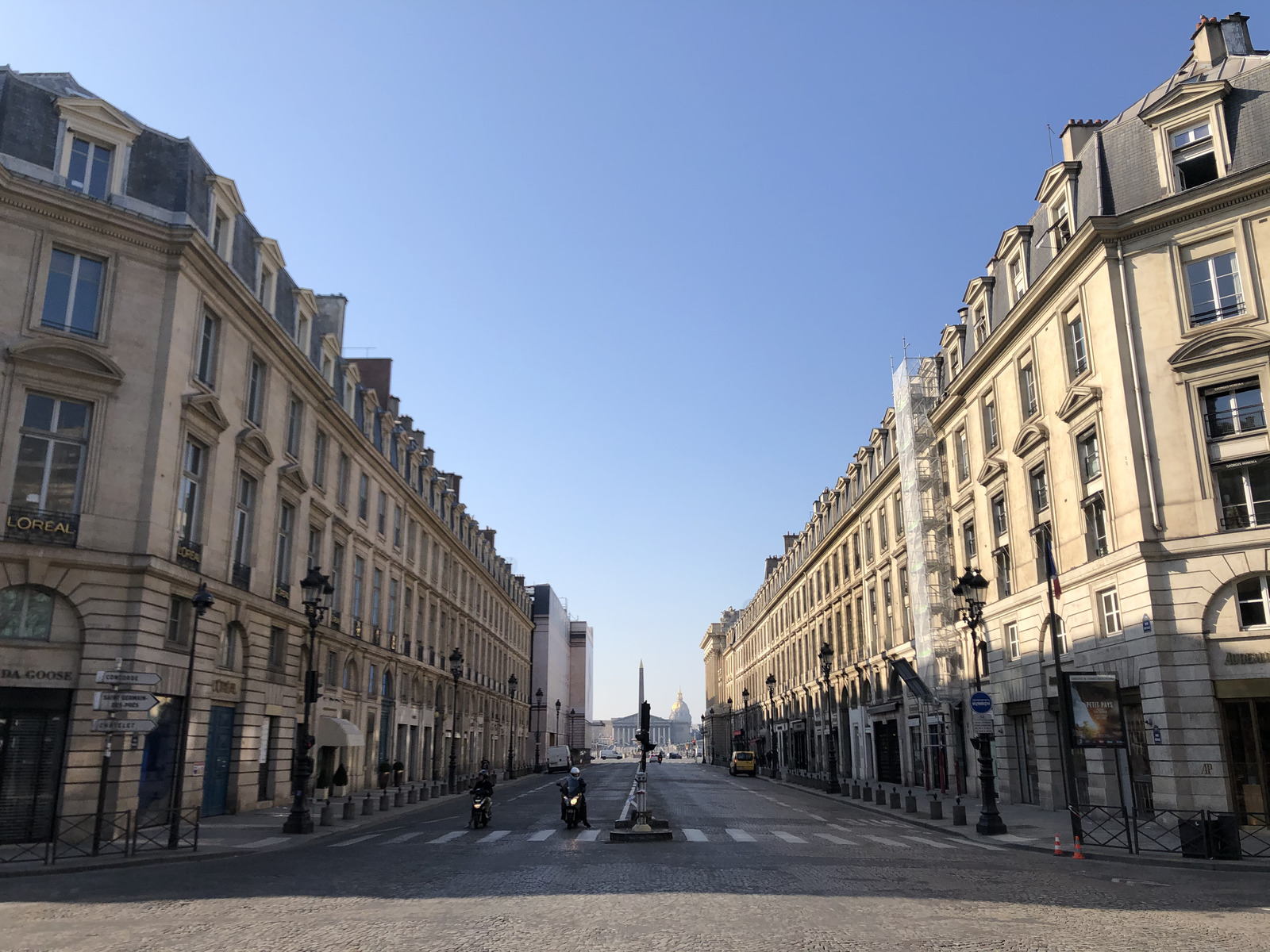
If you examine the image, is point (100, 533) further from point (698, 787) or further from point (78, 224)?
point (698, 787)

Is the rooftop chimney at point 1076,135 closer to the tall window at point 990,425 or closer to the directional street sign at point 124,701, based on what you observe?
the tall window at point 990,425

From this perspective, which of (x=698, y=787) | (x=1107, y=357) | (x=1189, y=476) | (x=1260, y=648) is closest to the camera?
(x=1260, y=648)

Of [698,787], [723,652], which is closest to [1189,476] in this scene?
[698,787]

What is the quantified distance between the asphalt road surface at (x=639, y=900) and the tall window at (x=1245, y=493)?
10238 millimetres

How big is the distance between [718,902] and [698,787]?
124 feet

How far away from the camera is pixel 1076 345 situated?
2814 cm

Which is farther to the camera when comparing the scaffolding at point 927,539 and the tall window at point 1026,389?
the scaffolding at point 927,539

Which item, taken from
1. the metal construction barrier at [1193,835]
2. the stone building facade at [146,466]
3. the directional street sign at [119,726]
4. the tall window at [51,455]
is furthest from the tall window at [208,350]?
the metal construction barrier at [1193,835]

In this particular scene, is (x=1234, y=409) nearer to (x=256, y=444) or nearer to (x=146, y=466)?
(x=146, y=466)

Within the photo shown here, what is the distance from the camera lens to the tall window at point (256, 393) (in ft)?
99.1

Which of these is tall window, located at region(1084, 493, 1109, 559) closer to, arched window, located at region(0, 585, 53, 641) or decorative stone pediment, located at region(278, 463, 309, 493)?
decorative stone pediment, located at region(278, 463, 309, 493)

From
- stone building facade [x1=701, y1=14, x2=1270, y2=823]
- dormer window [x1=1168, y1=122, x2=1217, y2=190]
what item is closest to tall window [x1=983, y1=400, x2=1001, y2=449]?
stone building facade [x1=701, y1=14, x2=1270, y2=823]

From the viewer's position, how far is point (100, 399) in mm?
23141

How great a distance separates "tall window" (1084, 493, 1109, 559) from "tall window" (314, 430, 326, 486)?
26.5m
